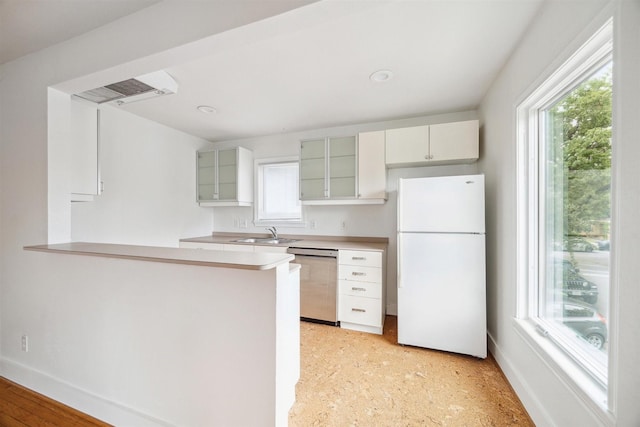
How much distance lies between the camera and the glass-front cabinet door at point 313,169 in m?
3.12

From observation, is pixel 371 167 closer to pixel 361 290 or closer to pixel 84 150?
pixel 361 290

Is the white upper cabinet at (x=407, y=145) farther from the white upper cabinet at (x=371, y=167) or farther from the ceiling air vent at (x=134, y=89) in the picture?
the ceiling air vent at (x=134, y=89)

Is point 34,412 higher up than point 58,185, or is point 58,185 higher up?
point 58,185

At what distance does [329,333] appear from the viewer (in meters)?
2.66

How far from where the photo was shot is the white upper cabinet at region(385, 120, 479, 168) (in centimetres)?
252

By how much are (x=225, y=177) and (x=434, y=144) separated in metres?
2.74

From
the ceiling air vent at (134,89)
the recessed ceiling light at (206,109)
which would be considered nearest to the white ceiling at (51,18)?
the ceiling air vent at (134,89)

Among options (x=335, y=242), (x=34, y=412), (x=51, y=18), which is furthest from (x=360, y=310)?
(x=51, y=18)

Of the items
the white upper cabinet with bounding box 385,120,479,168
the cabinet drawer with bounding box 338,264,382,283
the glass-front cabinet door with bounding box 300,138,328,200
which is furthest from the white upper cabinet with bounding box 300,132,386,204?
the cabinet drawer with bounding box 338,264,382,283

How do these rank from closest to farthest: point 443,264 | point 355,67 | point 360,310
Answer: point 355,67 < point 443,264 < point 360,310

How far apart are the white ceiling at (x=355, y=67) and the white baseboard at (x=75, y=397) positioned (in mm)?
2073

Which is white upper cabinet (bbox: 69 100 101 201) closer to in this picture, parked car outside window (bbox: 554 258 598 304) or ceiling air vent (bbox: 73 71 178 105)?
ceiling air vent (bbox: 73 71 178 105)

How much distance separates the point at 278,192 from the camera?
372 centimetres

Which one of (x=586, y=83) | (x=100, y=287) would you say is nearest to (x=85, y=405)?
(x=100, y=287)
